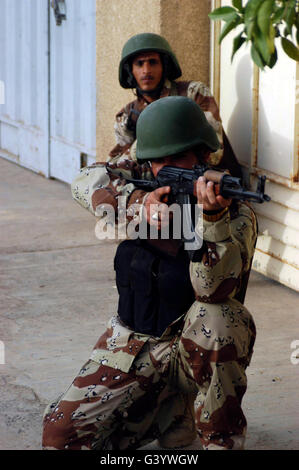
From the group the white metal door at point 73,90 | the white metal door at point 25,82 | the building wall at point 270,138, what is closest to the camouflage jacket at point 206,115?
the building wall at point 270,138

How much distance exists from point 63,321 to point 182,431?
164 cm

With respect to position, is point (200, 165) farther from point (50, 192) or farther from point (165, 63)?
point (50, 192)

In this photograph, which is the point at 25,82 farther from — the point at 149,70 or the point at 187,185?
the point at 187,185

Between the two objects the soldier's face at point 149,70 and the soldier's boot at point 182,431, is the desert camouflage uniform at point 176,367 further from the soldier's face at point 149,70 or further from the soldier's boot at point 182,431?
the soldier's face at point 149,70

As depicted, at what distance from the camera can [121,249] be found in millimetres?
3354

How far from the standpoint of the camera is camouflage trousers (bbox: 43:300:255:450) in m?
3.03

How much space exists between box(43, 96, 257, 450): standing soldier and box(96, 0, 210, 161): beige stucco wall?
2768 mm

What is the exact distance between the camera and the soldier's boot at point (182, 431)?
3.34m

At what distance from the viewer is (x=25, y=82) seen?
8750mm

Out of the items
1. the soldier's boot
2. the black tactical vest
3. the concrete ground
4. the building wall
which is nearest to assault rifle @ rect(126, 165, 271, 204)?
the black tactical vest

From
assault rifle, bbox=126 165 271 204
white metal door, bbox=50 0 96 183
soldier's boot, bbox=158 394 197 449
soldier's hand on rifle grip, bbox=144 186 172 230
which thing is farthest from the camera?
white metal door, bbox=50 0 96 183

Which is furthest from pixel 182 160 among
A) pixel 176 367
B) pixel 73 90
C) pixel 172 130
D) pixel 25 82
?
pixel 25 82

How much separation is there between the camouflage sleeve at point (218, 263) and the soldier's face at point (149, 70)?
2.54m

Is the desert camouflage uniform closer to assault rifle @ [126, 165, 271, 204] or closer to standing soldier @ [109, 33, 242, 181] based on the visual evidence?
assault rifle @ [126, 165, 271, 204]
